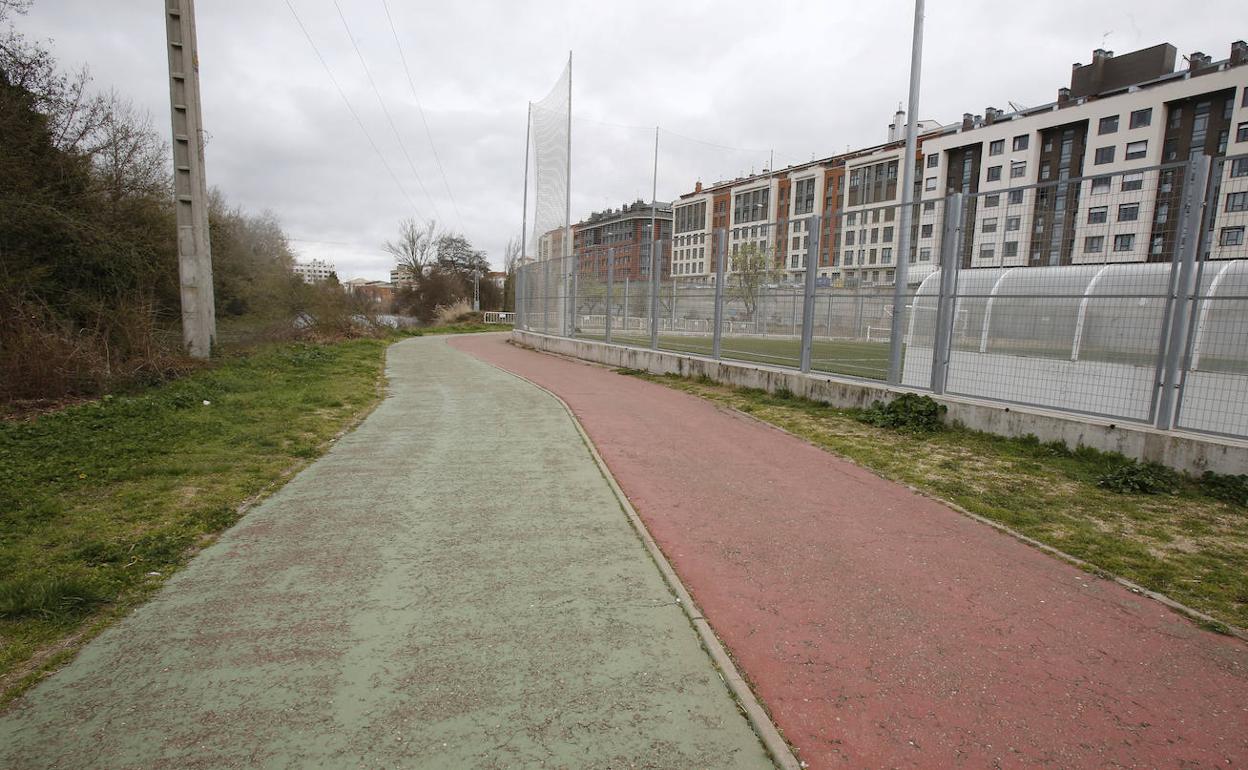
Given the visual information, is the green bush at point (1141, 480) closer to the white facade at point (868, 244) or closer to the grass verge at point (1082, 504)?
the grass verge at point (1082, 504)

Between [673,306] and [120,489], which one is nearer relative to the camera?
[120,489]

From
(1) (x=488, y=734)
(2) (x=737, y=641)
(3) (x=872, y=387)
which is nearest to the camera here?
(1) (x=488, y=734)

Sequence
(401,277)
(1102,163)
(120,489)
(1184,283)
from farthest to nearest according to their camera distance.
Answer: (401,277) < (1102,163) < (1184,283) < (120,489)

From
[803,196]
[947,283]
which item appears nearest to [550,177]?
[947,283]

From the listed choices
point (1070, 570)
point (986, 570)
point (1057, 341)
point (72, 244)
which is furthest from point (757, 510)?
point (72, 244)

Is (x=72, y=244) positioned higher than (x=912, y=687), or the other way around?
(x=72, y=244)

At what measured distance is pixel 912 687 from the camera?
2818mm

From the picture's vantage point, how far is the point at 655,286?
15.6 metres

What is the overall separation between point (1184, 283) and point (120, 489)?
9875 millimetres

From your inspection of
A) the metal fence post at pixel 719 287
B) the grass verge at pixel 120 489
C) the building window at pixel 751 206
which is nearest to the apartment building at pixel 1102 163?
the metal fence post at pixel 719 287

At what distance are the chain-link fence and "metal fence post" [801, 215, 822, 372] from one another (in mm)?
24

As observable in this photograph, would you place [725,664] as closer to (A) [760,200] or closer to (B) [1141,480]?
(B) [1141,480]

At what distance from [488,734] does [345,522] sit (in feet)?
9.51

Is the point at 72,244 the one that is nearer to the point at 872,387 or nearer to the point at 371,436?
the point at 371,436
